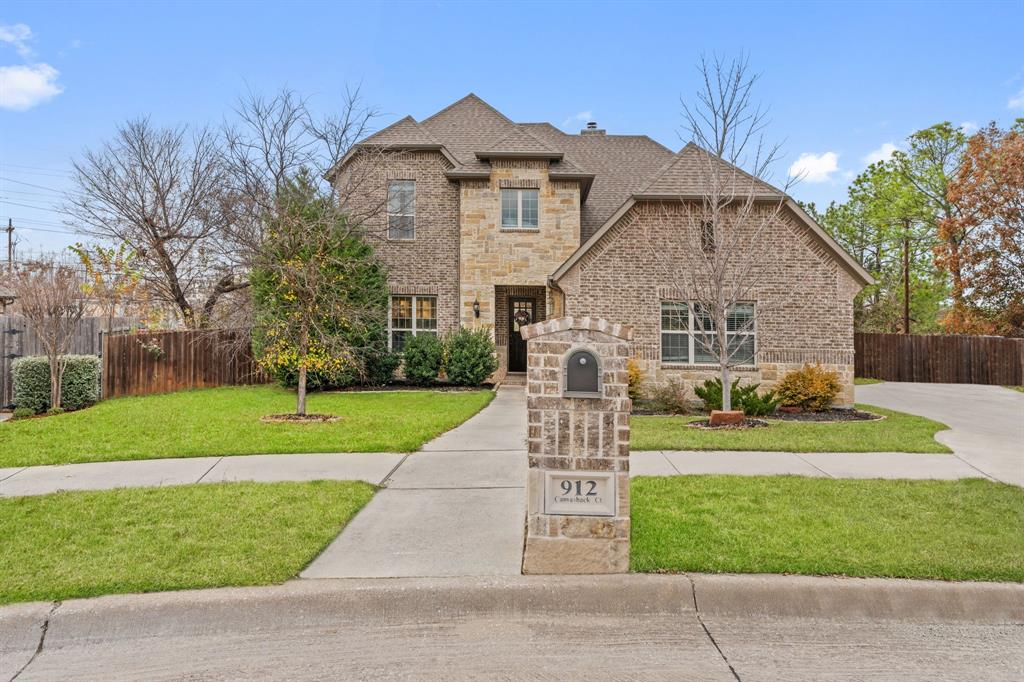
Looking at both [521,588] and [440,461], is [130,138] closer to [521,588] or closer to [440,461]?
[440,461]

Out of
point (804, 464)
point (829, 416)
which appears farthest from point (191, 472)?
point (829, 416)

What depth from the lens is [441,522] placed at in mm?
5367

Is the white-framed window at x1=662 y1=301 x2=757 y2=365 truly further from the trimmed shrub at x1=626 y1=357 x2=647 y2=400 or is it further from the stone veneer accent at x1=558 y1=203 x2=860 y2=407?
the trimmed shrub at x1=626 y1=357 x2=647 y2=400

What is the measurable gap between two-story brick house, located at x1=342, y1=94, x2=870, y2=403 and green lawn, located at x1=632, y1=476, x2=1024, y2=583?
8.03 metres

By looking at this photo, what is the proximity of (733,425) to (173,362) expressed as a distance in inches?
558

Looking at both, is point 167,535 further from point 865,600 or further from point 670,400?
point 670,400

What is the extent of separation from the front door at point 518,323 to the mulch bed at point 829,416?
8253 mm

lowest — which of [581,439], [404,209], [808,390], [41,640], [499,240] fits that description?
[41,640]

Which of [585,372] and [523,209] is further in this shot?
[523,209]

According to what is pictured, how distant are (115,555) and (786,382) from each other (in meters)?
13.2

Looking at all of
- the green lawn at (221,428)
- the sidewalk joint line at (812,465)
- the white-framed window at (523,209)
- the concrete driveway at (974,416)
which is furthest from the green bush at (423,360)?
the concrete driveway at (974,416)

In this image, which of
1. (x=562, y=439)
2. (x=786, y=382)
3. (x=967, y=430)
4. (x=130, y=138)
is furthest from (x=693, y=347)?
(x=130, y=138)

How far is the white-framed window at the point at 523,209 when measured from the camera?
17.7 meters

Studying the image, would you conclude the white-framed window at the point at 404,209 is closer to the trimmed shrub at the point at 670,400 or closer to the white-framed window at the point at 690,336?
the white-framed window at the point at 690,336
